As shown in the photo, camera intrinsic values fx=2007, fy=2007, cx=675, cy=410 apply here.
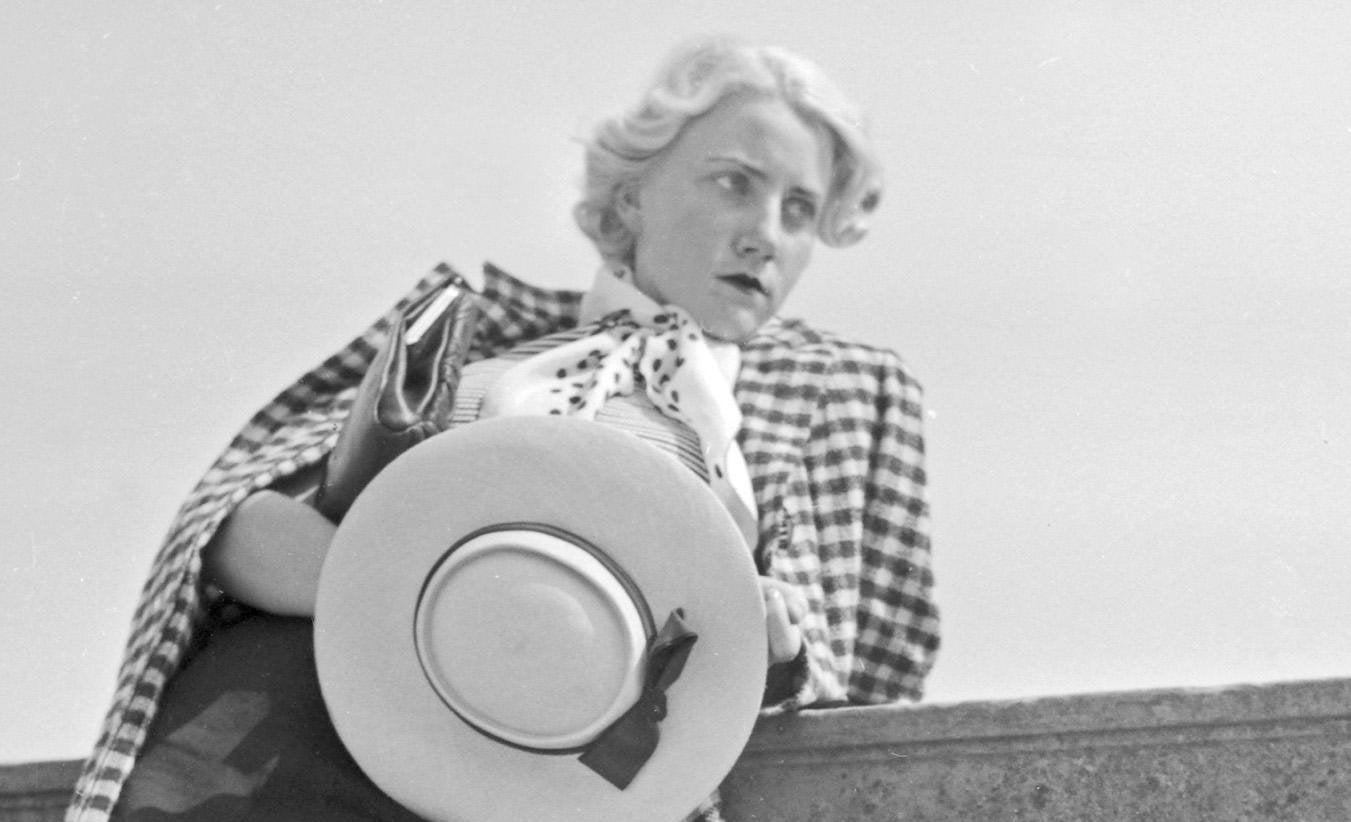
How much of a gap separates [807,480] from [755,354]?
265 millimetres

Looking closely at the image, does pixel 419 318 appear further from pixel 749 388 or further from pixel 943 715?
pixel 943 715

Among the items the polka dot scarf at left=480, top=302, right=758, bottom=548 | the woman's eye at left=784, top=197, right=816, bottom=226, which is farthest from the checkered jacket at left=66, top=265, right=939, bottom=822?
the woman's eye at left=784, top=197, right=816, bottom=226

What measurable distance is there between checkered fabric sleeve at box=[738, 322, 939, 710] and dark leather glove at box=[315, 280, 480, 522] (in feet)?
1.85

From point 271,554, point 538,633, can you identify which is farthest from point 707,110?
point 538,633

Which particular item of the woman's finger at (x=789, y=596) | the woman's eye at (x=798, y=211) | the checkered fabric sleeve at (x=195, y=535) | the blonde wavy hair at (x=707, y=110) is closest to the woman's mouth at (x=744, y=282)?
the woman's eye at (x=798, y=211)

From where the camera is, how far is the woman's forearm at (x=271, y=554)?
2605 millimetres

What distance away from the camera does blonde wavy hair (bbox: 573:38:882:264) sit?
3158 mm

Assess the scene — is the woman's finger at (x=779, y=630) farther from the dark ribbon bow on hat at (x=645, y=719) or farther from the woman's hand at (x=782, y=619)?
the dark ribbon bow on hat at (x=645, y=719)

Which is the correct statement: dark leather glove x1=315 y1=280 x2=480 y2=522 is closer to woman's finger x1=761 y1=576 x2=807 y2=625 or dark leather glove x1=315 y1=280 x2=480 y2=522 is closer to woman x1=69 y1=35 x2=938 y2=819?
woman x1=69 y1=35 x2=938 y2=819

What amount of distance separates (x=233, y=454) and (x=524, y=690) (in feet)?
2.80

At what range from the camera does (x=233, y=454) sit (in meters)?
2.96

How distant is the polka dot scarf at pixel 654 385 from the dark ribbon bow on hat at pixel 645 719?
0.58 meters

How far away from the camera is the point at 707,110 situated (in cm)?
318

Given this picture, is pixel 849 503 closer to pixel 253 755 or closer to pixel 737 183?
pixel 737 183
